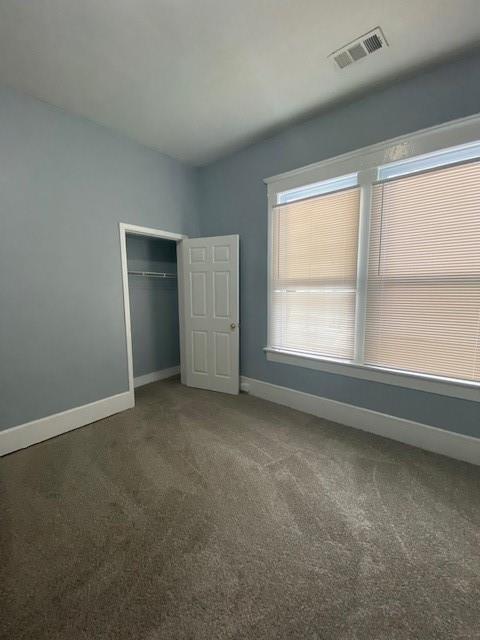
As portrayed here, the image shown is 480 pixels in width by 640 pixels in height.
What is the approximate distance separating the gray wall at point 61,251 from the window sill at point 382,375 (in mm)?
1876

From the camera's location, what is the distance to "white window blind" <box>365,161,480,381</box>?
1.96 m

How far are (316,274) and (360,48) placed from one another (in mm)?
1653

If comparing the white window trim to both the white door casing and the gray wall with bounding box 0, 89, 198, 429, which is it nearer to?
the white door casing

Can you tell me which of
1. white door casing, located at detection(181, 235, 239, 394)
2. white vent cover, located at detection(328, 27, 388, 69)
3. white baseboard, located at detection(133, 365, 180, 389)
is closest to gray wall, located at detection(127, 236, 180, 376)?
white baseboard, located at detection(133, 365, 180, 389)

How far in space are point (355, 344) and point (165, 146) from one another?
2986 millimetres

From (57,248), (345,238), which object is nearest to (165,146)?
(57,248)

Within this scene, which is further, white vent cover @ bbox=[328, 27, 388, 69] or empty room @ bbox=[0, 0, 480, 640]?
white vent cover @ bbox=[328, 27, 388, 69]

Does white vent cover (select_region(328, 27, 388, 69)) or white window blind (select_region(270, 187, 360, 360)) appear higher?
white vent cover (select_region(328, 27, 388, 69))

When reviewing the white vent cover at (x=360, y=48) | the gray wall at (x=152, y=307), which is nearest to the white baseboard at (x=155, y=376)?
the gray wall at (x=152, y=307)

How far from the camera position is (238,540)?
1.43m

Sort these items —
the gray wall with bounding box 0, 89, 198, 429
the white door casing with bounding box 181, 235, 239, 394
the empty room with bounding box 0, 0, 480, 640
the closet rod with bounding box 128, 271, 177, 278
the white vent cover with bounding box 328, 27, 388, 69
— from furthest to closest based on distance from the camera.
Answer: the closet rod with bounding box 128, 271, 177, 278 < the white door casing with bounding box 181, 235, 239, 394 < the gray wall with bounding box 0, 89, 198, 429 < the white vent cover with bounding box 328, 27, 388, 69 < the empty room with bounding box 0, 0, 480, 640

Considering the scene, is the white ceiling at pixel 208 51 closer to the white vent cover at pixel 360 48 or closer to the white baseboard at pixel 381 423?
the white vent cover at pixel 360 48

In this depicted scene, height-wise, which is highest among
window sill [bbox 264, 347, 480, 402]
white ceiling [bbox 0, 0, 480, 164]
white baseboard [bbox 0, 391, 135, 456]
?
white ceiling [bbox 0, 0, 480, 164]

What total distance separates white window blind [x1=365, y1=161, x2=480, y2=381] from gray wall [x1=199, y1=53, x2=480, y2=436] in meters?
0.33
